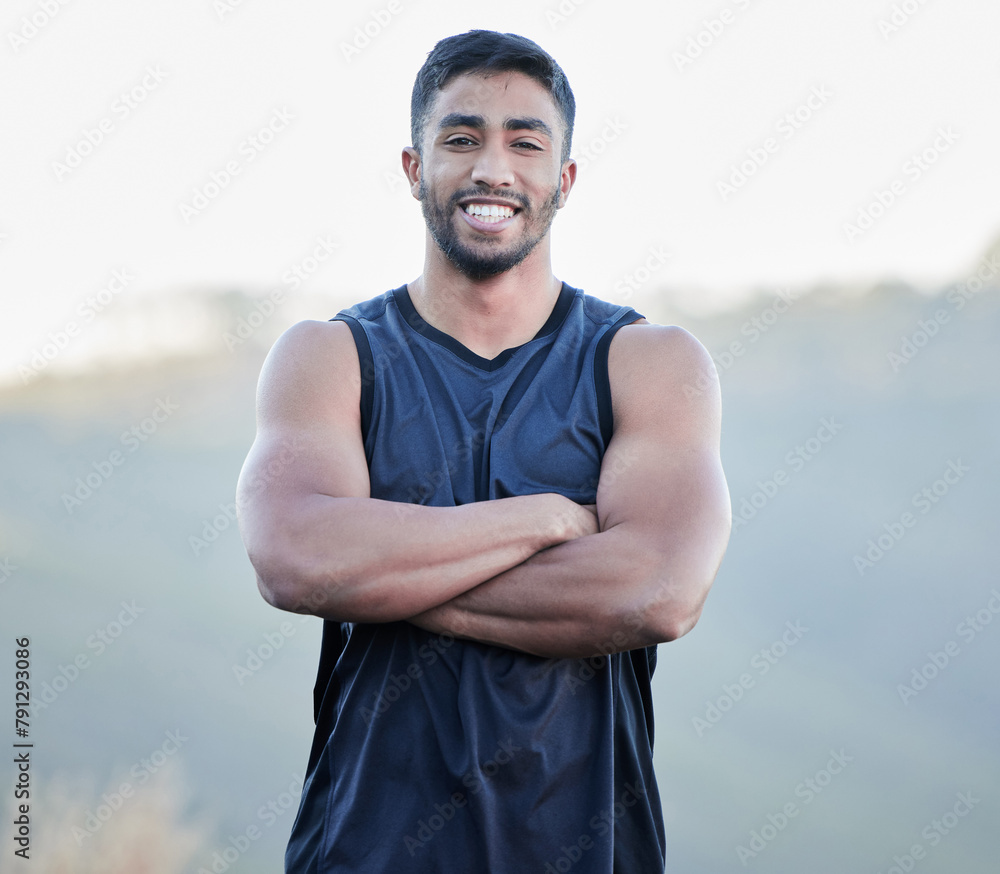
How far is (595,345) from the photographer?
2.17m

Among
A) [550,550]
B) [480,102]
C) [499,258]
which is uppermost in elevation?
[480,102]

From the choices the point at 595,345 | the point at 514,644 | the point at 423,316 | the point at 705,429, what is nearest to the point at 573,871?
the point at 514,644

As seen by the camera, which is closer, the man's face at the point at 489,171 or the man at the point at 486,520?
Answer: the man at the point at 486,520

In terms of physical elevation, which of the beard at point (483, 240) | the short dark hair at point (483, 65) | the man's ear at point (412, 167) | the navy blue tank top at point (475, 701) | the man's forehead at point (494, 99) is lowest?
the navy blue tank top at point (475, 701)

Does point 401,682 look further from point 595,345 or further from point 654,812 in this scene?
point 595,345

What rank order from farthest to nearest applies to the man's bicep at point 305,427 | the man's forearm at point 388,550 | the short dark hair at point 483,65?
the short dark hair at point 483,65, the man's bicep at point 305,427, the man's forearm at point 388,550

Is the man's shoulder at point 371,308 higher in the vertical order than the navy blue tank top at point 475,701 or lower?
higher

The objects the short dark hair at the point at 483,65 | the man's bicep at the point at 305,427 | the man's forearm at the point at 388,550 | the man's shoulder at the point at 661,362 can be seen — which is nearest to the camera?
the man's forearm at the point at 388,550

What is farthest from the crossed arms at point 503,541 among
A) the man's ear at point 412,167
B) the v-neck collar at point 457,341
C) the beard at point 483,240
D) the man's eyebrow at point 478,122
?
the man's eyebrow at point 478,122

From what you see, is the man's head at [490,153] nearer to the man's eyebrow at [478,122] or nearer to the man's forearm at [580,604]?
the man's eyebrow at [478,122]

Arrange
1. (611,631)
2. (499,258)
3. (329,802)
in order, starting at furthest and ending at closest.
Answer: (499,258), (329,802), (611,631)

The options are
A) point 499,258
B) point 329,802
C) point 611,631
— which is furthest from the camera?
point 499,258

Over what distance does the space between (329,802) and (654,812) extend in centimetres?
73

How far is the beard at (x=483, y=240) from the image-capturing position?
7.00 feet
